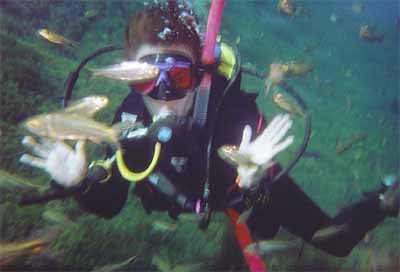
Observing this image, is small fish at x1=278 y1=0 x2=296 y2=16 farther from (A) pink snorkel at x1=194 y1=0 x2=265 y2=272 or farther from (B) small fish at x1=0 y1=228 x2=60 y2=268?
(B) small fish at x1=0 y1=228 x2=60 y2=268

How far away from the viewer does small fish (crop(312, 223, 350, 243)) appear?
9.90ft

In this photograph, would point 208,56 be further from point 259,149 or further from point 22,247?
point 22,247

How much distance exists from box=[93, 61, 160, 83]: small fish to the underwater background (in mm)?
1080

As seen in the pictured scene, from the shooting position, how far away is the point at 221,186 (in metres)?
2.98

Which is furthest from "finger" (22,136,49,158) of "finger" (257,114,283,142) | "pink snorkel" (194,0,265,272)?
"finger" (257,114,283,142)

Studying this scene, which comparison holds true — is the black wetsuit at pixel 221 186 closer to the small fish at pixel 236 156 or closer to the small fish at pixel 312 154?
the small fish at pixel 236 156

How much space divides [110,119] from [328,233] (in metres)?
4.04

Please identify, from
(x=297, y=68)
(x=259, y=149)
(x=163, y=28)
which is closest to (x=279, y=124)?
(x=259, y=149)

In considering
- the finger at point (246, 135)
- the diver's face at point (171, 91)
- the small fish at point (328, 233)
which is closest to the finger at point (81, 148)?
the diver's face at point (171, 91)

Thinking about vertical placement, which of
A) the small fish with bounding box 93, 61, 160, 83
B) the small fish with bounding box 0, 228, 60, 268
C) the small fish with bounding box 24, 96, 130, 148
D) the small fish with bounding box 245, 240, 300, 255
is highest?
the small fish with bounding box 93, 61, 160, 83

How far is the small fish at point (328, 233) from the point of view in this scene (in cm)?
302

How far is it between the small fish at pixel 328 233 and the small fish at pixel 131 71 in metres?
2.03

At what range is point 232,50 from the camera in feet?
10.3

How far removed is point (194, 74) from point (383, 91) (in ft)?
48.0
